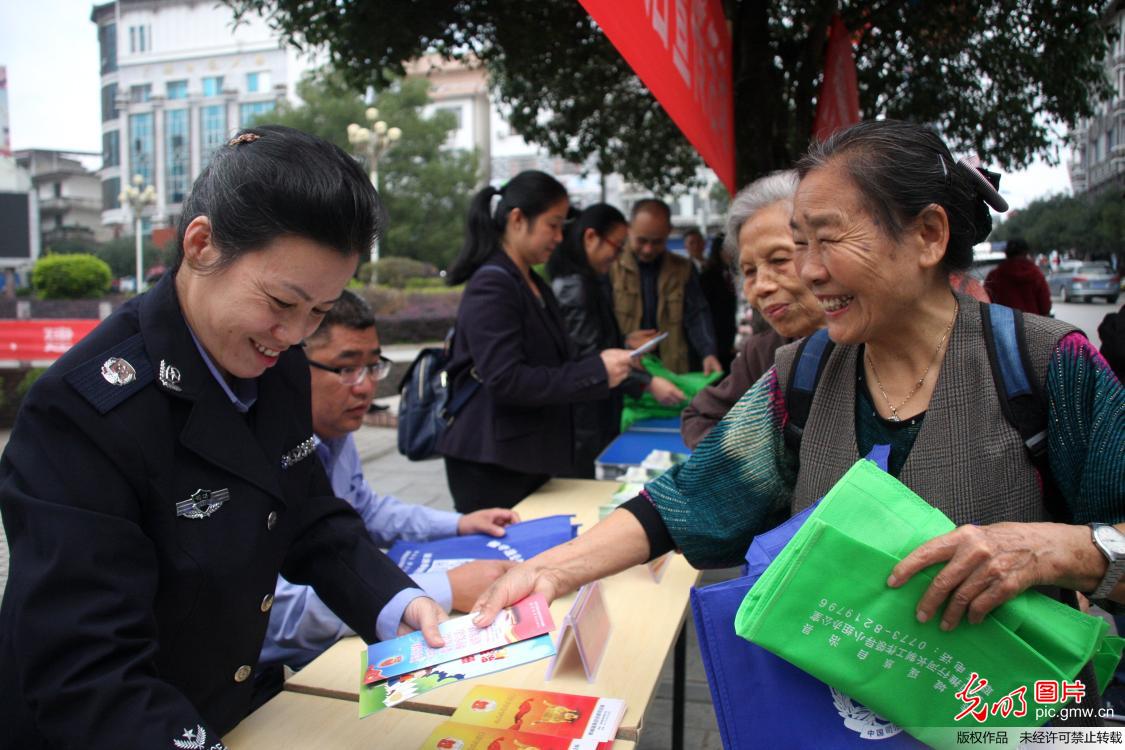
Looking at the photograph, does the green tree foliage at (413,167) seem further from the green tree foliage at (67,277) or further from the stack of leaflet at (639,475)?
the stack of leaflet at (639,475)

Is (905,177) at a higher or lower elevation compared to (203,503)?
higher

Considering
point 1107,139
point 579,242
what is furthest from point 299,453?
point 1107,139

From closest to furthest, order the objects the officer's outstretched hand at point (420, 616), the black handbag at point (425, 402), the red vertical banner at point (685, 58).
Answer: the officer's outstretched hand at point (420, 616) → the red vertical banner at point (685, 58) → the black handbag at point (425, 402)

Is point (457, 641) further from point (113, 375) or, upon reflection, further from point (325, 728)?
point (113, 375)

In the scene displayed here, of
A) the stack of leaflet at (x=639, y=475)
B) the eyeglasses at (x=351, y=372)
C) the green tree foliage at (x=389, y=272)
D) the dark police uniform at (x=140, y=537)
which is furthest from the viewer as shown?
the green tree foliage at (x=389, y=272)

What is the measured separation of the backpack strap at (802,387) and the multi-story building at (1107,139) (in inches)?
115

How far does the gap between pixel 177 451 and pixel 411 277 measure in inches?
999

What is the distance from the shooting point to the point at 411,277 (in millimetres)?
26062

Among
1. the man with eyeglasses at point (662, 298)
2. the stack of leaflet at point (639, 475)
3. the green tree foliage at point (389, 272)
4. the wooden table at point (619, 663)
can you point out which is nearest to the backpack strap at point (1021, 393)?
the wooden table at point (619, 663)

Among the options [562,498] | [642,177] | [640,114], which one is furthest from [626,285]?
[642,177]

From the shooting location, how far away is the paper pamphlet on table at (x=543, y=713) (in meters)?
1.44

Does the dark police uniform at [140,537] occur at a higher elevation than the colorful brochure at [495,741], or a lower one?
higher

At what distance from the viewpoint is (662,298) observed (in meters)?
5.00

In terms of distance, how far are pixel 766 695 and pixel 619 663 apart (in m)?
0.54
